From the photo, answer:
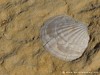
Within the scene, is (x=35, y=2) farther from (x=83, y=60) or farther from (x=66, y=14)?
(x=83, y=60)

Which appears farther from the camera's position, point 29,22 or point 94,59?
point 29,22

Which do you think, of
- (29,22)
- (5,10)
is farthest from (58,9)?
(5,10)

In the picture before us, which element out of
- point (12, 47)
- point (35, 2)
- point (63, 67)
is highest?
point (35, 2)
